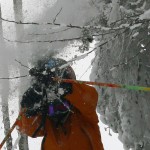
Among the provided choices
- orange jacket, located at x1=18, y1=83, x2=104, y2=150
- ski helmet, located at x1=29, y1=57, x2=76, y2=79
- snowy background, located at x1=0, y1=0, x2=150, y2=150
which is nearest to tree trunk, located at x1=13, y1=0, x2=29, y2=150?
snowy background, located at x1=0, y1=0, x2=150, y2=150

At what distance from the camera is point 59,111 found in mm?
4027

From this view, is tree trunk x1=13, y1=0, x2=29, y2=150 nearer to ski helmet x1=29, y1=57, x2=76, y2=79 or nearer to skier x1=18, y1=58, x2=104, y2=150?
skier x1=18, y1=58, x2=104, y2=150

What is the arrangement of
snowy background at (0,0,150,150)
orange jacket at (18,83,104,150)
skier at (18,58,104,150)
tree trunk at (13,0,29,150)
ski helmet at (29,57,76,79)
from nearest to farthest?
1. ski helmet at (29,57,76,79)
2. skier at (18,58,104,150)
3. orange jacket at (18,83,104,150)
4. snowy background at (0,0,150,150)
5. tree trunk at (13,0,29,150)

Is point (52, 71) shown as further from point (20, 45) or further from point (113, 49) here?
point (20, 45)

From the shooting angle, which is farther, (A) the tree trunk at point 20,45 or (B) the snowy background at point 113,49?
(A) the tree trunk at point 20,45

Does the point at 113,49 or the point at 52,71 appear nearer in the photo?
the point at 52,71

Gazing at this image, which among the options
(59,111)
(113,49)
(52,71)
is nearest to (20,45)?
(113,49)

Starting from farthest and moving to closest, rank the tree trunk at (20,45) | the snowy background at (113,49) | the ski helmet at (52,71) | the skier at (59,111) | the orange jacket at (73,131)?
the tree trunk at (20,45) → the snowy background at (113,49) → the orange jacket at (73,131) → the skier at (59,111) → the ski helmet at (52,71)

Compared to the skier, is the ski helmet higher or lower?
higher

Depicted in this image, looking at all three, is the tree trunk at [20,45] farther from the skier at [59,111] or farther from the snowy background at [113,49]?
the skier at [59,111]

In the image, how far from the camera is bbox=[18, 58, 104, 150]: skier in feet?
12.0

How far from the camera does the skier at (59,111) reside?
366 centimetres

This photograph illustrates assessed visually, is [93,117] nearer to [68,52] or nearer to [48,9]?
[68,52]

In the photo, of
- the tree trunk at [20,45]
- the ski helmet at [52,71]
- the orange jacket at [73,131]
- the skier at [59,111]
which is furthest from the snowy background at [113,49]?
the orange jacket at [73,131]
